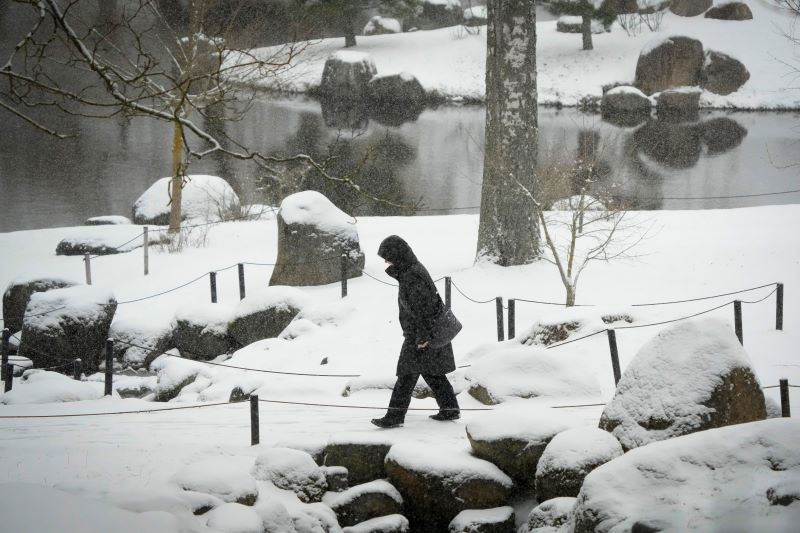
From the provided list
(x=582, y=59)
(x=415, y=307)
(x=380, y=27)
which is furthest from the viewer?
(x=380, y=27)

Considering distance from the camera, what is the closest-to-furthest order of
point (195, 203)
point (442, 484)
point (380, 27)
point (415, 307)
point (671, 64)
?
point (442, 484) < point (415, 307) < point (195, 203) < point (671, 64) < point (380, 27)

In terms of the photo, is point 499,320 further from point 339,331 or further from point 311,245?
point 311,245

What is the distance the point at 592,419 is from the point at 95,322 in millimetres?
7105

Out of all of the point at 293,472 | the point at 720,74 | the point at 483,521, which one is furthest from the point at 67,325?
the point at 720,74

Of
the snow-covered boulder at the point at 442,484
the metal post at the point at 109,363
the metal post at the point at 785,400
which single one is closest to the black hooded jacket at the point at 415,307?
the snow-covered boulder at the point at 442,484

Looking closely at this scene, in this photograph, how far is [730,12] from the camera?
154ft

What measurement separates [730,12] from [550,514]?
4826 cm

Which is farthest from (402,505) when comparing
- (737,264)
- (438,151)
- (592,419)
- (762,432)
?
(438,151)

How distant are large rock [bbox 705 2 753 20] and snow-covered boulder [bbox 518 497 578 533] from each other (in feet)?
158

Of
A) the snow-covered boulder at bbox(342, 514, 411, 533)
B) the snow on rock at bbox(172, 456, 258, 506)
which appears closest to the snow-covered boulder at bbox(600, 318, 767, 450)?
the snow-covered boulder at bbox(342, 514, 411, 533)

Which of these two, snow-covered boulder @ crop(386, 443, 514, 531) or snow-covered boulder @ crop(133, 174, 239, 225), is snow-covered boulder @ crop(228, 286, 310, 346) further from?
snow-covered boulder @ crop(133, 174, 239, 225)

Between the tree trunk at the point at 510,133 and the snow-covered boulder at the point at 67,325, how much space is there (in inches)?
227

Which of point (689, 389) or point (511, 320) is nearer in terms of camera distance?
point (689, 389)

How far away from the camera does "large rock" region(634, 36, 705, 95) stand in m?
39.3
